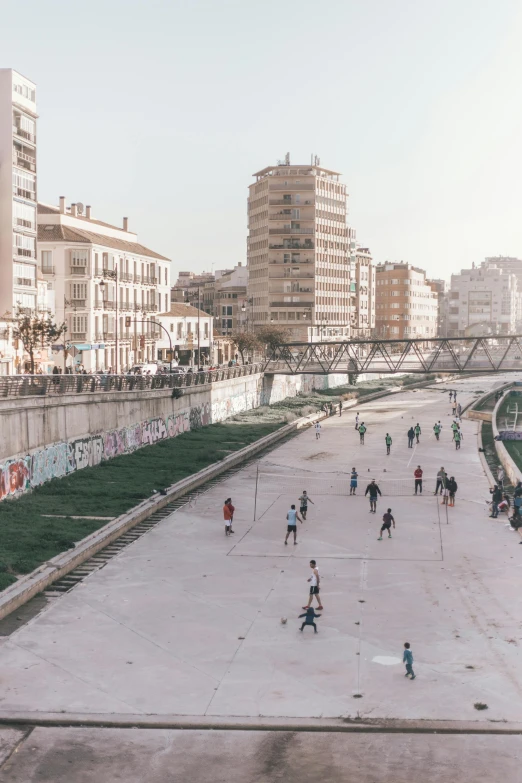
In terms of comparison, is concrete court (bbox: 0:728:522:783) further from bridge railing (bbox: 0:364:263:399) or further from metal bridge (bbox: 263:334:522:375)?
metal bridge (bbox: 263:334:522:375)

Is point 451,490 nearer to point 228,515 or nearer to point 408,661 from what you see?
point 228,515

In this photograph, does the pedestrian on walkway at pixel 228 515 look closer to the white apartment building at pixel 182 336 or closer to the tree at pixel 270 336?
the white apartment building at pixel 182 336

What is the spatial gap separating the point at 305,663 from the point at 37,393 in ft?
78.4

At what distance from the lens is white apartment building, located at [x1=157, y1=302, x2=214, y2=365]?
114188 millimetres

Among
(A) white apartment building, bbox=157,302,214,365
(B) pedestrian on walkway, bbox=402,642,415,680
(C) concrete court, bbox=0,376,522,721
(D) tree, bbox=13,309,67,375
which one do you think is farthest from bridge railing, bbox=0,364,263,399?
(A) white apartment building, bbox=157,302,214,365

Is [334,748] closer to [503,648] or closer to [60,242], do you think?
[503,648]

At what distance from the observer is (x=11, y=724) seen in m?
20.6

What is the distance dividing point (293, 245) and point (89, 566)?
440 ft

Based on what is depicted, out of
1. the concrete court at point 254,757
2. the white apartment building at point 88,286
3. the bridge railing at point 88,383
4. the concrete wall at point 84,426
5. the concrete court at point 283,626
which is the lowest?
the concrete court at point 254,757

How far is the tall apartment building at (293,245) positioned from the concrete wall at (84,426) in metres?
81.7

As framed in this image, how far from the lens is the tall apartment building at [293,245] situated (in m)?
163

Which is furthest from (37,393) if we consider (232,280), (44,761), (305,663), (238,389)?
(232,280)

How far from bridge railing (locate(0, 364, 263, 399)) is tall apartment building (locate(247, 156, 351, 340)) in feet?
274

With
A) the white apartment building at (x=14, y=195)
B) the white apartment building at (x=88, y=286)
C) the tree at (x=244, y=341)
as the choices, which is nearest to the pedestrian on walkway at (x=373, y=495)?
the white apartment building at (x=14, y=195)
